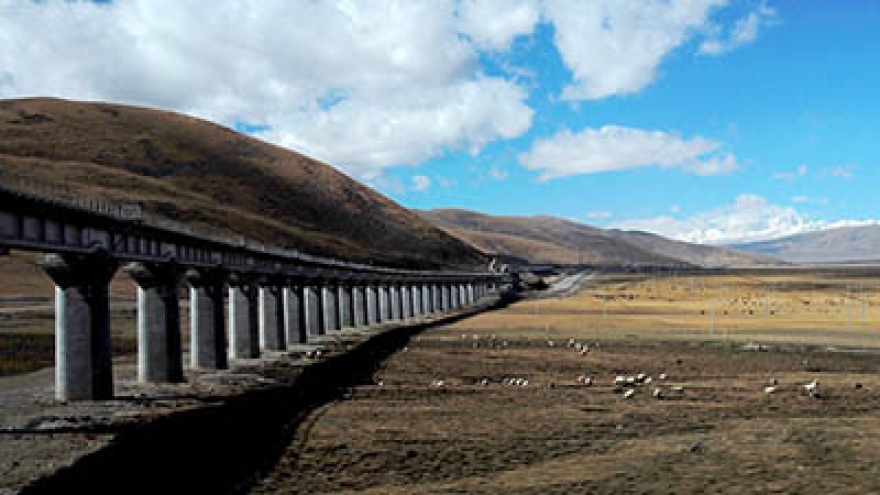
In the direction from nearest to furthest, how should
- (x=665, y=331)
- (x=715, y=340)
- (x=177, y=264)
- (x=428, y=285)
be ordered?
(x=177, y=264), (x=715, y=340), (x=665, y=331), (x=428, y=285)

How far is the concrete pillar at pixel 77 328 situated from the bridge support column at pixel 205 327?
1517 centimetres

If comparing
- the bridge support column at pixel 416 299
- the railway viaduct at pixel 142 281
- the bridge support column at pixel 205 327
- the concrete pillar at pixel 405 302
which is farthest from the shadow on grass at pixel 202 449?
the bridge support column at pixel 416 299

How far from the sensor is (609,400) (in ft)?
107

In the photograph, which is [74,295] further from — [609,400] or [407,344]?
[407,344]

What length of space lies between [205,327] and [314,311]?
1476 inches

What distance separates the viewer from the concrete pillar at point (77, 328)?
33.6m

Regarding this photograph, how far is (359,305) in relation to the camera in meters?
110

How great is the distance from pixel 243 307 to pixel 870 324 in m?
60.7

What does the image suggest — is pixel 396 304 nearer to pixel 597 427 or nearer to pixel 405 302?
pixel 405 302

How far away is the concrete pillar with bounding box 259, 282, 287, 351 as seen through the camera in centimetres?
6625

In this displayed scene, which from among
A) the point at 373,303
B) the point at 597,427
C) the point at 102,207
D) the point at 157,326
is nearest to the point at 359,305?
the point at 373,303

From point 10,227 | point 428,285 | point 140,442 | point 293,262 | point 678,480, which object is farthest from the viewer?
point 428,285

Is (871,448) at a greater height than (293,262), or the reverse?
(293,262)

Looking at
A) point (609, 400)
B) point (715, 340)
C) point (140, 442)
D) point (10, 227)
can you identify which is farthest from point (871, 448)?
point (715, 340)
